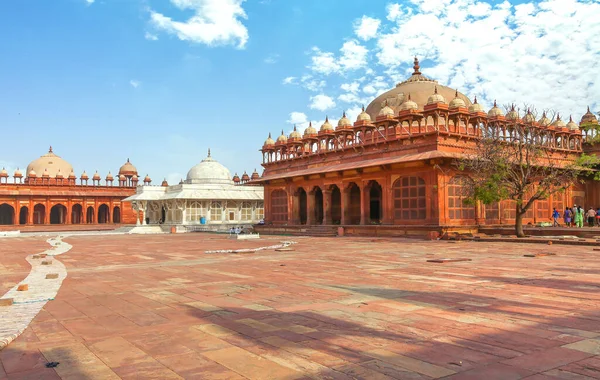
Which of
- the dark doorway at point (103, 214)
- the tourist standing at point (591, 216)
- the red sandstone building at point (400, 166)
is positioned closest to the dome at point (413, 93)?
the red sandstone building at point (400, 166)

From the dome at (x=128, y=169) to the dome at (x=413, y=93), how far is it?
3472 cm

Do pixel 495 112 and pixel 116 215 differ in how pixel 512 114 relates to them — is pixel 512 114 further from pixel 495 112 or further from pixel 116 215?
pixel 116 215

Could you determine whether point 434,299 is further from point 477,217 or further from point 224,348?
point 477,217

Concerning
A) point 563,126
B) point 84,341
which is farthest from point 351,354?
point 563,126

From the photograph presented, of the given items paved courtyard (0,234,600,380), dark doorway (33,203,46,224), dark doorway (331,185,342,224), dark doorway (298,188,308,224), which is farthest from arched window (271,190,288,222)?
dark doorway (33,203,46,224)

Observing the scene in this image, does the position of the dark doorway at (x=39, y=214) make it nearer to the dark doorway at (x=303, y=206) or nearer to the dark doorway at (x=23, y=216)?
the dark doorway at (x=23, y=216)

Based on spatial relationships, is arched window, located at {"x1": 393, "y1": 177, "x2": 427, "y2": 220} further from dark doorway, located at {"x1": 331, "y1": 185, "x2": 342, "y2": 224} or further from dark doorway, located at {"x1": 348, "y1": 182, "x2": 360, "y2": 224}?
dark doorway, located at {"x1": 331, "y1": 185, "x2": 342, "y2": 224}

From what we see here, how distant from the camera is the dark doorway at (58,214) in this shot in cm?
5682

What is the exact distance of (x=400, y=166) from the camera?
24.3 m

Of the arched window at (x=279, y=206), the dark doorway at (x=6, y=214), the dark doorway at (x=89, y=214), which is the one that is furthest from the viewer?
the dark doorway at (x=89, y=214)

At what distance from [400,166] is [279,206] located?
1302 centimetres

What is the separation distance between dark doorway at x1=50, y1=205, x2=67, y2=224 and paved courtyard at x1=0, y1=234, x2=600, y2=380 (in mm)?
52412

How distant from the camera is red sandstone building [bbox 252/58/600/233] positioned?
2325 centimetres

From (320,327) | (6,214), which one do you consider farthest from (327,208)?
(6,214)
